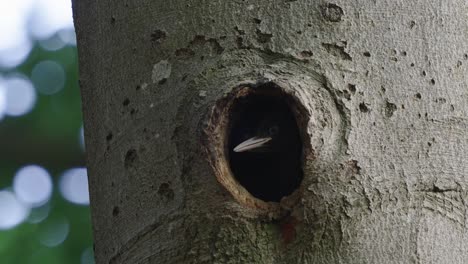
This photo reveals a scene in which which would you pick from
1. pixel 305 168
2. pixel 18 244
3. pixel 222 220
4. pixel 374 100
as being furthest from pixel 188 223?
pixel 18 244

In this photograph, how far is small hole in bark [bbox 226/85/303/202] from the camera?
3.59 feet

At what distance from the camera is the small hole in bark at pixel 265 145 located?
1095 millimetres

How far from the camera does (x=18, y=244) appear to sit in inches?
130

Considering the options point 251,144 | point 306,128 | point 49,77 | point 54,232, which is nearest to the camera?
point 306,128

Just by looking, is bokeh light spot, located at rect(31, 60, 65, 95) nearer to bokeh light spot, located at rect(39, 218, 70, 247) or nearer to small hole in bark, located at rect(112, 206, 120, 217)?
bokeh light spot, located at rect(39, 218, 70, 247)

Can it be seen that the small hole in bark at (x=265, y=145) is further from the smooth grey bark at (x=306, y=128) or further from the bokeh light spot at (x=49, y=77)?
the bokeh light spot at (x=49, y=77)

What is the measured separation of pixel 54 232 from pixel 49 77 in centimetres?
61

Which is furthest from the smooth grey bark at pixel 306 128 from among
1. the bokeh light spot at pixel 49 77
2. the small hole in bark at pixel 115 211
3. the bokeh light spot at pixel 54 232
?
the bokeh light spot at pixel 49 77

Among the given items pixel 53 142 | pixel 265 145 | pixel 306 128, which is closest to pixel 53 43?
pixel 53 142

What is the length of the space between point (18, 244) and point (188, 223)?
2392 millimetres

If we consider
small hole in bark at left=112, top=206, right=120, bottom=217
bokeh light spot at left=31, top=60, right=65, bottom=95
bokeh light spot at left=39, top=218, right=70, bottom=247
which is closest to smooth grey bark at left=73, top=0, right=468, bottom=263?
small hole in bark at left=112, top=206, right=120, bottom=217

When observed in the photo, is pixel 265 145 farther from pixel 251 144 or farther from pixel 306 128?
pixel 306 128

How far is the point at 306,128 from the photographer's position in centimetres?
105

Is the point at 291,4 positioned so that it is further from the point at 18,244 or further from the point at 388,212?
the point at 18,244
